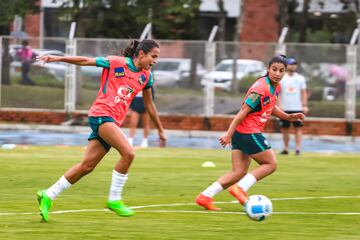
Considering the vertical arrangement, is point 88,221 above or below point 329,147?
above

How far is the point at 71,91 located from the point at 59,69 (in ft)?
2.76

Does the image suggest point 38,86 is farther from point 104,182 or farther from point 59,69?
point 104,182

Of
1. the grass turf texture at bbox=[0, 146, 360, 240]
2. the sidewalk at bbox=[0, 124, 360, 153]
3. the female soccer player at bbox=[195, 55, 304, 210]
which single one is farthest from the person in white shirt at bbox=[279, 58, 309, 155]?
the female soccer player at bbox=[195, 55, 304, 210]

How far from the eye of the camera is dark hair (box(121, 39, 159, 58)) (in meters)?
11.9

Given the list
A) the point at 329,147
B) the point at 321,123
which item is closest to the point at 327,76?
the point at 321,123

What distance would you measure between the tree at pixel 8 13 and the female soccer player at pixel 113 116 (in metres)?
21.1

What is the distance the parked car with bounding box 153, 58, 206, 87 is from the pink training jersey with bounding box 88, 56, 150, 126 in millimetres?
19765

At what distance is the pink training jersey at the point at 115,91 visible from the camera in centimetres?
1172

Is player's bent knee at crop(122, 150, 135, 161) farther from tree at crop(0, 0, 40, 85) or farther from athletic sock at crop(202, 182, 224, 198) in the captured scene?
tree at crop(0, 0, 40, 85)

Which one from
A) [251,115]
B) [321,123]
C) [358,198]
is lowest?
[321,123]

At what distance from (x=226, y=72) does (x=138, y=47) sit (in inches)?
787

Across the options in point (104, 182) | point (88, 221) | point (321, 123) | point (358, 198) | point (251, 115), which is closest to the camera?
point (88, 221)

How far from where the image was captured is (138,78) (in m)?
12.0

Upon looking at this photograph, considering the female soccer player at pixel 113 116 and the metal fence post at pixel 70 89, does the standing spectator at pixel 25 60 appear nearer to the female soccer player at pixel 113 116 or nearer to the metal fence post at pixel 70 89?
the metal fence post at pixel 70 89
